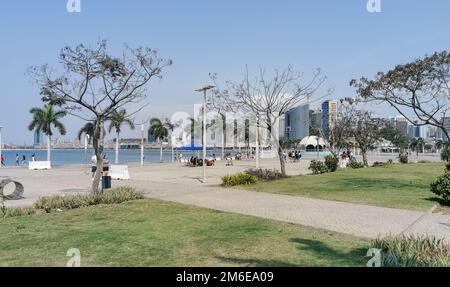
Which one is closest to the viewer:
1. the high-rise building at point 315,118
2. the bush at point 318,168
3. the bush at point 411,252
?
the bush at point 411,252

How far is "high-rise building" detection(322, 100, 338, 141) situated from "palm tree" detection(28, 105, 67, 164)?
2453 cm

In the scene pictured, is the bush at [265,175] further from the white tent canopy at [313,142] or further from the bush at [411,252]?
the white tent canopy at [313,142]

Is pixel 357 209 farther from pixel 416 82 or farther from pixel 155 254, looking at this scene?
pixel 155 254

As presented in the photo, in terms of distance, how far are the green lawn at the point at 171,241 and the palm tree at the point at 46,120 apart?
33.0 m

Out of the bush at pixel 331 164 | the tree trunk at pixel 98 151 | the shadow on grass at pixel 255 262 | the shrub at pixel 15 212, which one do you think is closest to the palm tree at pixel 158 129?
the bush at pixel 331 164

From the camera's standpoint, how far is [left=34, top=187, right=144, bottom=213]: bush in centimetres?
1064

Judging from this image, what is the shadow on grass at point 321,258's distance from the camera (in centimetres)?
548

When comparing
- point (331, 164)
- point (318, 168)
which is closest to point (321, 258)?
point (318, 168)

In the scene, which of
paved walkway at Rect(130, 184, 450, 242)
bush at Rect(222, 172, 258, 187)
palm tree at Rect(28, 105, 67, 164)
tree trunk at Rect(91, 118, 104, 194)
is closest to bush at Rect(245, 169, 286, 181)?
bush at Rect(222, 172, 258, 187)

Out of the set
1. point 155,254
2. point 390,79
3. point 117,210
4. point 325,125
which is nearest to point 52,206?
point 117,210

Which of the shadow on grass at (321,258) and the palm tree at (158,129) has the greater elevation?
the palm tree at (158,129)

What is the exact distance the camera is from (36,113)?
40.2m

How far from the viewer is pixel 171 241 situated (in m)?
6.76

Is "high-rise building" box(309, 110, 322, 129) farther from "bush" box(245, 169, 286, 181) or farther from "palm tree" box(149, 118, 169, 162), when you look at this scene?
"palm tree" box(149, 118, 169, 162)
